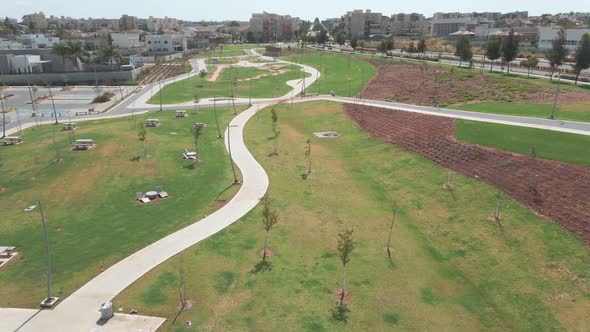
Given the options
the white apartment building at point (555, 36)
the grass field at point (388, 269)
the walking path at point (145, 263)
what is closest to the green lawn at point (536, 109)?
the walking path at point (145, 263)

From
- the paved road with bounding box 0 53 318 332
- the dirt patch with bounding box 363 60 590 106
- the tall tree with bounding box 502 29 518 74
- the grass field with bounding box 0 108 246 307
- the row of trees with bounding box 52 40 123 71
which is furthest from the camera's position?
the row of trees with bounding box 52 40 123 71

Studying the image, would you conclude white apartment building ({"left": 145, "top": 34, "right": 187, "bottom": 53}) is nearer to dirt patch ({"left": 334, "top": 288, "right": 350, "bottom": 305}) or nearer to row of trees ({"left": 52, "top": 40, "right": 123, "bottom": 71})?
row of trees ({"left": 52, "top": 40, "right": 123, "bottom": 71})

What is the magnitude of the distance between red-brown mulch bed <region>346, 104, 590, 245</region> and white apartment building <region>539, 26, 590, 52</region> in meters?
100

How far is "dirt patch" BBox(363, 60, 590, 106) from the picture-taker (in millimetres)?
69188

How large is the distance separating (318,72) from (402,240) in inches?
3880

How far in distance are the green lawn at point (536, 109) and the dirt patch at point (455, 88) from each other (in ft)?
11.1

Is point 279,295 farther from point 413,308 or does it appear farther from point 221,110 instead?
point 221,110

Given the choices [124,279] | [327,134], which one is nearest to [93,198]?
[124,279]

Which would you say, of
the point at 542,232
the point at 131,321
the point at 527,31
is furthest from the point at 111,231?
the point at 527,31

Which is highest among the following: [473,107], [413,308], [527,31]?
[527,31]

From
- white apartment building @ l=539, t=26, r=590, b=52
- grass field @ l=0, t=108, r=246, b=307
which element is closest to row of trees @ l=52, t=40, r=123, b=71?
grass field @ l=0, t=108, r=246, b=307

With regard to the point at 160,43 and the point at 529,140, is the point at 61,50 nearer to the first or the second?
the point at 160,43

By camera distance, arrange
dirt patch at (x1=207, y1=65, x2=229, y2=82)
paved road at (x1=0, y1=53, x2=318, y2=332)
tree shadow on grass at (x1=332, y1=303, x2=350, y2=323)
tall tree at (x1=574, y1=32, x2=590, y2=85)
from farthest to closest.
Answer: dirt patch at (x1=207, y1=65, x2=229, y2=82) → tall tree at (x1=574, y1=32, x2=590, y2=85) → tree shadow on grass at (x1=332, y1=303, x2=350, y2=323) → paved road at (x1=0, y1=53, x2=318, y2=332)

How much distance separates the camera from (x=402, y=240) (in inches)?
1270
